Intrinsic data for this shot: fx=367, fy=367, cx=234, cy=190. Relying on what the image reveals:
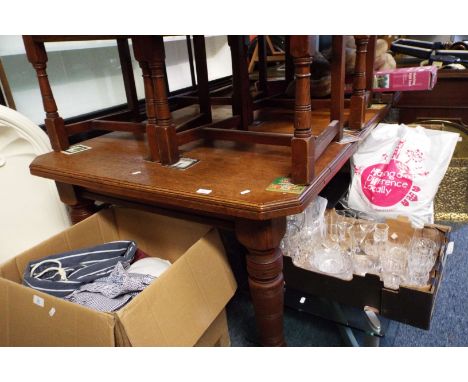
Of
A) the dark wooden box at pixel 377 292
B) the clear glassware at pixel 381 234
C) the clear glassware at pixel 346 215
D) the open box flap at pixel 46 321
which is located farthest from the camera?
the clear glassware at pixel 346 215

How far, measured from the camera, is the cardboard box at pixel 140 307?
649 mm

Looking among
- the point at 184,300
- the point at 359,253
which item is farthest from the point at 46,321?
the point at 359,253

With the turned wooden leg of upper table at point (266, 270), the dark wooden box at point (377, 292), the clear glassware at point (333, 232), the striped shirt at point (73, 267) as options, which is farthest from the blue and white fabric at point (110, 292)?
the clear glassware at point (333, 232)

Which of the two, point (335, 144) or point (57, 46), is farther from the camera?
point (57, 46)

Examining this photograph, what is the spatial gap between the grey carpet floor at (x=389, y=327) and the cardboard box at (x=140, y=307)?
0.15m

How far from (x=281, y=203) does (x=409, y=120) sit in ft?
4.06

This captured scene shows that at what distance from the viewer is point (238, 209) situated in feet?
2.21

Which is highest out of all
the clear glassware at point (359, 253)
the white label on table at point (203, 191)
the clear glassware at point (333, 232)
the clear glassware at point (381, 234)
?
the white label on table at point (203, 191)

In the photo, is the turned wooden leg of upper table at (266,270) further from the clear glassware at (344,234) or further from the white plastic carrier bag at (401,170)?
the white plastic carrier bag at (401,170)

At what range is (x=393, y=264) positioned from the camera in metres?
0.96

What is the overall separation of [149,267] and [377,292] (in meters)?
0.58

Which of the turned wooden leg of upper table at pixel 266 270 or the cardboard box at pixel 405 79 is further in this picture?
the cardboard box at pixel 405 79

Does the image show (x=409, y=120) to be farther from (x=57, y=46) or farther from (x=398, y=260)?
(x=57, y=46)

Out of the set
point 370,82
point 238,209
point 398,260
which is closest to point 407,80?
point 370,82
